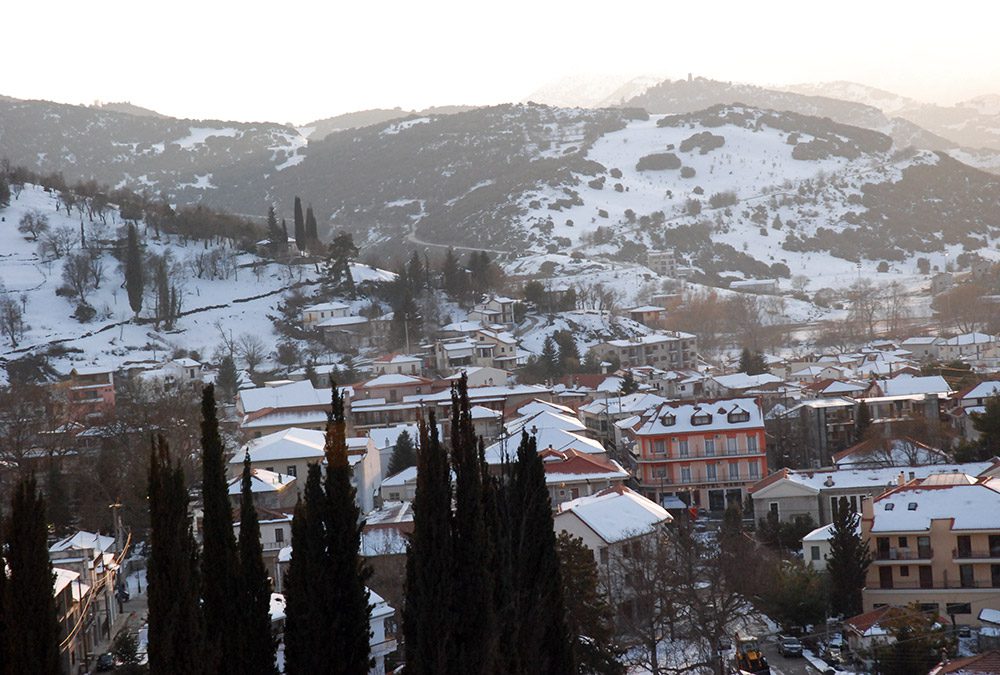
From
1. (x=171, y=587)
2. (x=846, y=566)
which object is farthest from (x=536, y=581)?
(x=846, y=566)

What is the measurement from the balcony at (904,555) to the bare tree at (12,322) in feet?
152

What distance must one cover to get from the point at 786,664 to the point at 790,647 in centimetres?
50

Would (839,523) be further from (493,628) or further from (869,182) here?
(869,182)

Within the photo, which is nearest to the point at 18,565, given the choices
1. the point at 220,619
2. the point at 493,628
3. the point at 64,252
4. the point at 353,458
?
the point at 220,619

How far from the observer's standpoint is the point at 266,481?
3098 cm

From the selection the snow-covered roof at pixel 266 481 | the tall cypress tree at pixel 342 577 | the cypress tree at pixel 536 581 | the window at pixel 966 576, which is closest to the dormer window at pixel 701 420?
the snow-covered roof at pixel 266 481

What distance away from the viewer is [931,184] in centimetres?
15075

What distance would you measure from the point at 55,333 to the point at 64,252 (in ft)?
33.1

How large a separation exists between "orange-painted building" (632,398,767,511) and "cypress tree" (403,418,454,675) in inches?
958

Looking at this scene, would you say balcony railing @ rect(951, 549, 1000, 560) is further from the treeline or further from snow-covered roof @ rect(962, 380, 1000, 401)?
the treeline

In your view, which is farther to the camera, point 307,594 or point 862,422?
point 862,422

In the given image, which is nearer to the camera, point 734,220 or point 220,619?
point 220,619

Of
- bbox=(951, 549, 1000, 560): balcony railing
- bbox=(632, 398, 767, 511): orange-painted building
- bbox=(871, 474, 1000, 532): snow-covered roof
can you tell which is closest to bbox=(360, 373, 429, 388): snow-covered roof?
bbox=(632, 398, 767, 511): orange-painted building

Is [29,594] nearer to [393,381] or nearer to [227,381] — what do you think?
[393,381]
